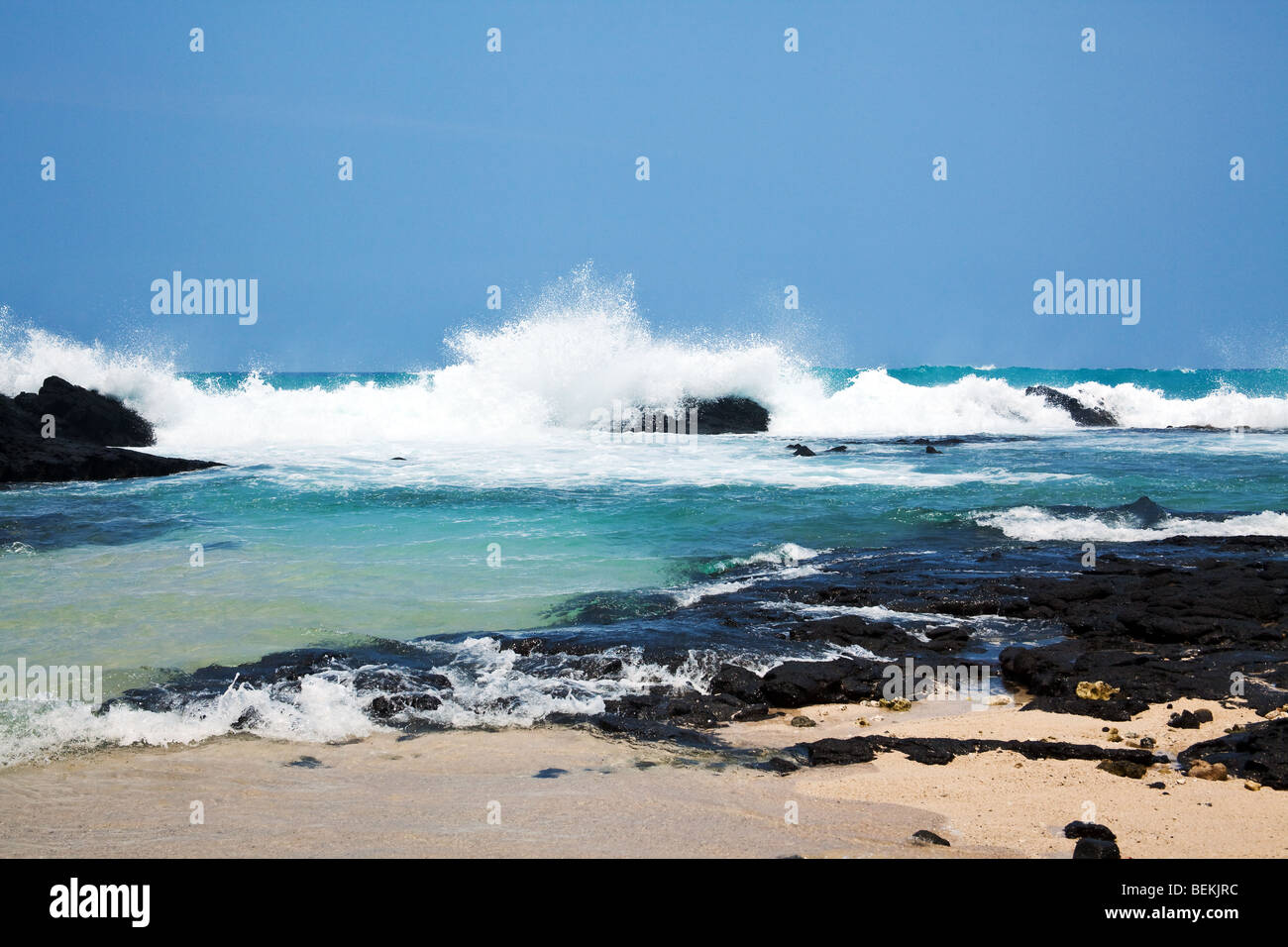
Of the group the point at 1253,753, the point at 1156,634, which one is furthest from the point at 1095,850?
the point at 1156,634

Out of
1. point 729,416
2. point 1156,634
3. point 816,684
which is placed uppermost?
point 729,416

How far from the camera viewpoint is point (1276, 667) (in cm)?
705

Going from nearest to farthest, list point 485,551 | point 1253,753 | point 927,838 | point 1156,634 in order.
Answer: point 927,838 → point 1253,753 → point 1156,634 → point 485,551

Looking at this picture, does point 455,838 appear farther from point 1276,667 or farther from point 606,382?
point 606,382

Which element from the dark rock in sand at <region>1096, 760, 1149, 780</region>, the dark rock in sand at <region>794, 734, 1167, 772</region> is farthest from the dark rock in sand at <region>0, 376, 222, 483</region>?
the dark rock in sand at <region>1096, 760, 1149, 780</region>

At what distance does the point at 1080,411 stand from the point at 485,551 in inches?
1379

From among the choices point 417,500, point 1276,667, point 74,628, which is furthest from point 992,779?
point 417,500

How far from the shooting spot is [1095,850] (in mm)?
3994

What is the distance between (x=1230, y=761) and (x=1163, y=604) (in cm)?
393

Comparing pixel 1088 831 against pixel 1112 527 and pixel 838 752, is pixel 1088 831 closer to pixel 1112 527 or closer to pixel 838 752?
pixel 838 752
